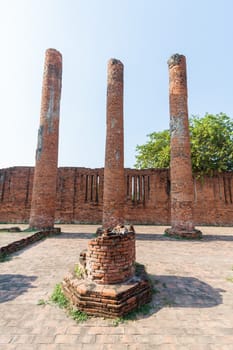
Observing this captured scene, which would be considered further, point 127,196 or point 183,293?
point 127,196

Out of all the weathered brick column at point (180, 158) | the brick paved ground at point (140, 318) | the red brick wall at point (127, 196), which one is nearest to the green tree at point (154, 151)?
the red brick wall at point (127, 196)

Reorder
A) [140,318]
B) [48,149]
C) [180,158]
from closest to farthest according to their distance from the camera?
[140,318] < [180,158] < [48,149]

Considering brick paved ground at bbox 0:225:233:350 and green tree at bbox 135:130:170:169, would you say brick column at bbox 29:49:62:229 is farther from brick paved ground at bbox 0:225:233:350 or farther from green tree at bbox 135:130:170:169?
green tree at bbox 135:130:170:169

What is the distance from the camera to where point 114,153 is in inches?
416

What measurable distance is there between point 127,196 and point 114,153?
24.7 ft

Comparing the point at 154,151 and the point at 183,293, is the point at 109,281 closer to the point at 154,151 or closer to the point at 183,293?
the point at 183,293

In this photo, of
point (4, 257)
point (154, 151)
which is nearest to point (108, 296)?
point (4, 257)

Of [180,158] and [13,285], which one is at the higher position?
[180,158]

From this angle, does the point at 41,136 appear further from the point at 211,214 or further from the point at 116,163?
the point at 211,214

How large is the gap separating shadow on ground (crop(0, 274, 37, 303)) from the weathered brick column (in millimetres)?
7188

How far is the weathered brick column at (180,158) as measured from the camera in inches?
384

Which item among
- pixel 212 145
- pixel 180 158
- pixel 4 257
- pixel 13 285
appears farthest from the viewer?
pixel 212 145

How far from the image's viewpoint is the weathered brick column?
32.0 ft

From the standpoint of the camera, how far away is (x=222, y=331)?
2266 millimetres
